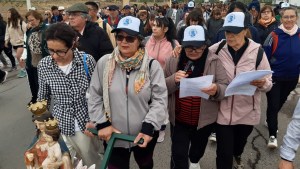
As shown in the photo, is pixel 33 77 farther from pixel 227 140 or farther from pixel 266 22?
pixel 266 22

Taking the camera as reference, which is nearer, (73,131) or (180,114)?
(73,131)

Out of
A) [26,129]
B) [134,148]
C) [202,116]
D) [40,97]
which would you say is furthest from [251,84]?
[26,129]

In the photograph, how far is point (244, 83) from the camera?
2.82 metres

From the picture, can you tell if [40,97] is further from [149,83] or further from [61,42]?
[149,83]

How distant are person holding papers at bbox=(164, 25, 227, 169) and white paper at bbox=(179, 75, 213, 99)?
A: 0.10 meters

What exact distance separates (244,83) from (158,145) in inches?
83.3

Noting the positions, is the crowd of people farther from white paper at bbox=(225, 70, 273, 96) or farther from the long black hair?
the long black hair

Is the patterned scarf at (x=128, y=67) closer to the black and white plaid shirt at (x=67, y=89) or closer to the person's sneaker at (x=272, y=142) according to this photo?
the black and white plaid shirt at (x=67, y=89)

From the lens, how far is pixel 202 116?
2984 mm

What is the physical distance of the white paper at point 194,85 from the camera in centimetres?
269

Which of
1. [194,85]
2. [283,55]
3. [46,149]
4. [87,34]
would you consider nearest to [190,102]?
[194,85]

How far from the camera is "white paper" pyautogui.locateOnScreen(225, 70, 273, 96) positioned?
2.67 m

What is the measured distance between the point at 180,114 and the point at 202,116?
0.73ft

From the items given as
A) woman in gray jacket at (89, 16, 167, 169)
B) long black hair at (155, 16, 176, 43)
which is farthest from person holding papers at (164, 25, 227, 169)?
long black hair at (155, 16, 176, 43)
